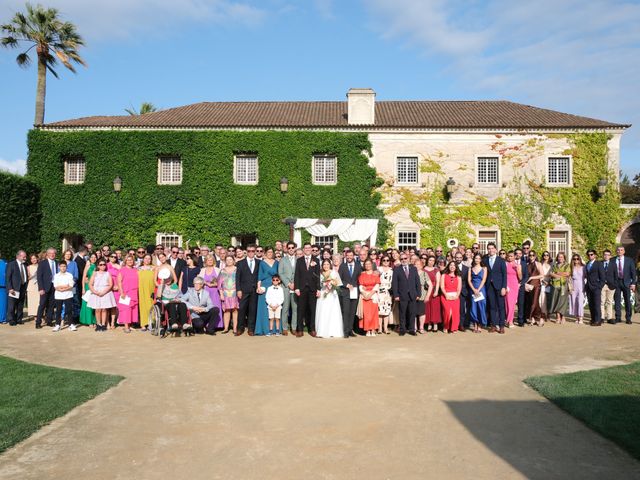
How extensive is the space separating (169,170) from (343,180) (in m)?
8.41

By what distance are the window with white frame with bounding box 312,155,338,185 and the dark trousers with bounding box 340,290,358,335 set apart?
1217cm

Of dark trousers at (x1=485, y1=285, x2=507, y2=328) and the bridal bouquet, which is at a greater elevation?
the bridal bouquet

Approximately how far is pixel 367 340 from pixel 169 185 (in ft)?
50.2

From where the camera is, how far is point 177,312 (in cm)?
1121

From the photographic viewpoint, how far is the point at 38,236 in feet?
74.1

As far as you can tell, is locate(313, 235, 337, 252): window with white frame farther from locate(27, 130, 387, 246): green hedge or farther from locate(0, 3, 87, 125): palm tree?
locate(0, 3, 87, 125): palm tree

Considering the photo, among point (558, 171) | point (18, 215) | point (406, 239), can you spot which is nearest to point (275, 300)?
point (406, 239)

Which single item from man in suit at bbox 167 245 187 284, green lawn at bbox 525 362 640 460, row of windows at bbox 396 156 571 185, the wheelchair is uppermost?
row of windows at bbox 396 156 571 185

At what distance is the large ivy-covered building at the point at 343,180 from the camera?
2245cm

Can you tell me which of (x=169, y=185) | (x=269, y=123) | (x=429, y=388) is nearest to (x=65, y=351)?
(x=429, y=388)

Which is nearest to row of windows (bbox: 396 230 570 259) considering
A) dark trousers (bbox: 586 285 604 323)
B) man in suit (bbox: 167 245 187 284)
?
dark trousers (bbox: 586 285 604 323)

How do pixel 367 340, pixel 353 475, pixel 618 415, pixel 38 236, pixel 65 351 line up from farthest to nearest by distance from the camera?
1. pixel 38 236
2. pixel 367 340
3. pixel 65 351
4. pixel 618 415
5. pixel 353 475

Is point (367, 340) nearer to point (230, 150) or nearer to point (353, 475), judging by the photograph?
point (353, 475)

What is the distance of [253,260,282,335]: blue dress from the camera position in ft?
37.8
